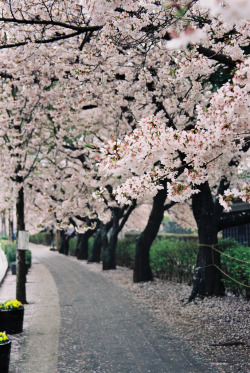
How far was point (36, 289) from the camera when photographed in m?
15.1

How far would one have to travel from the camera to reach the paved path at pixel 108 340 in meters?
5.98

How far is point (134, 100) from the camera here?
1228 centimetres

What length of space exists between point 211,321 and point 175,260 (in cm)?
604

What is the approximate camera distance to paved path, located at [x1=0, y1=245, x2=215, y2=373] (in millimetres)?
5984

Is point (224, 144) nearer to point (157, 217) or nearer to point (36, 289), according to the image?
point (157, 217)

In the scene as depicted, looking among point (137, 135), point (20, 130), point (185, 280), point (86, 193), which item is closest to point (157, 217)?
point (185, 280)

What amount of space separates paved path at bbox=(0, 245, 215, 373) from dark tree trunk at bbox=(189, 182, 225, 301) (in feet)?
5.61

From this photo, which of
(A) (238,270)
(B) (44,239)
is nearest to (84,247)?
(A) (238,270)

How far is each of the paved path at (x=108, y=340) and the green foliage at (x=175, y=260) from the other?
107 inches

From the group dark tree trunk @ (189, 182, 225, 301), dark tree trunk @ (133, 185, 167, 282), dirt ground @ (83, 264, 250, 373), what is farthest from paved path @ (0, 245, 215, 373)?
dark tree trunk @ (133, 185, 167, 282)

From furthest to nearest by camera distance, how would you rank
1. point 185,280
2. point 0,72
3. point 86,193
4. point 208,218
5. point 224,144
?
point 86,193
point 185,280
point 208,218
point 0,72
point 224,144

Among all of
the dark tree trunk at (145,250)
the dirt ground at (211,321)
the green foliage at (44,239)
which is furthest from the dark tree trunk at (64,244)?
the dirt ground at (211,321)

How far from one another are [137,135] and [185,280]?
10816 mm

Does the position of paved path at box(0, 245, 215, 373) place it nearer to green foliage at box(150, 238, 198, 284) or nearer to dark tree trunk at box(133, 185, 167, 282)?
green foliage at box(150, 238, 198, 284)
